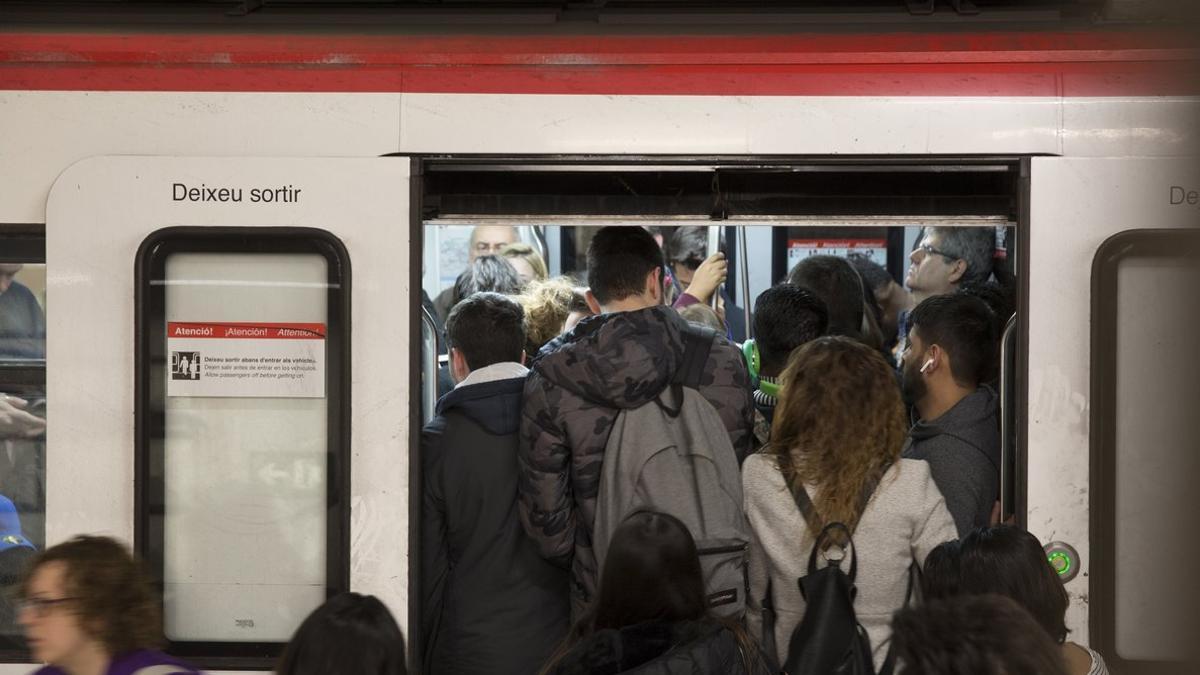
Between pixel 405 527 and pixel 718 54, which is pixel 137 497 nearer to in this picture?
pixel 405 527

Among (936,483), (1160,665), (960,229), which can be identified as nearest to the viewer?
(1160,665)

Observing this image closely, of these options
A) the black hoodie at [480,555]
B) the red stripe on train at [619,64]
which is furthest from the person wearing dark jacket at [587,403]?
the red stripe on train at [619,64]

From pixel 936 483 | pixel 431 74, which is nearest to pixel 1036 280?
pixel 936 483

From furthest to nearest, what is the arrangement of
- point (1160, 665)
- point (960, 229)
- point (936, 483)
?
point (960, 229)
point (936, 483)
point (1160, 665)

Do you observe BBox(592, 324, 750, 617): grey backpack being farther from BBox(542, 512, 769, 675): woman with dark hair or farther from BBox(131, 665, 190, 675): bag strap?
BBox(131, 665, 190, 675): bag strap

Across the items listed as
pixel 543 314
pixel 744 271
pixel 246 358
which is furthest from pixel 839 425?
pixel 744 271

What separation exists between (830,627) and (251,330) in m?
1.63

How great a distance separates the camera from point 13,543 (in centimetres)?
383

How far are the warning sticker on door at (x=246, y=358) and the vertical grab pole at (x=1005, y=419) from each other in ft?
5.96

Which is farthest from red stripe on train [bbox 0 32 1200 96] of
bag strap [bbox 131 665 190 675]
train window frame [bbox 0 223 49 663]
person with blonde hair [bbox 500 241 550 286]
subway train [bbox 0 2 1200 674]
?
person with blonde hair [bbox 500 241 550 286]

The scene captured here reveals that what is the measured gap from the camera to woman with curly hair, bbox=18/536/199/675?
9.09 ft

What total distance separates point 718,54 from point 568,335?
83 centimetres

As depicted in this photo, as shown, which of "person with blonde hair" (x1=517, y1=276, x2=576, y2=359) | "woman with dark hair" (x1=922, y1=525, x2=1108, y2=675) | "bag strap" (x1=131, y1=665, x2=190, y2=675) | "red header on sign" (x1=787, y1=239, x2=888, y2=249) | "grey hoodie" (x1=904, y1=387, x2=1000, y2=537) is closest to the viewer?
"bag strap" (x1=131, y1=665, x2=190, y2=675)

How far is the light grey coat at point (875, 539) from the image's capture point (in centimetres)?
356
